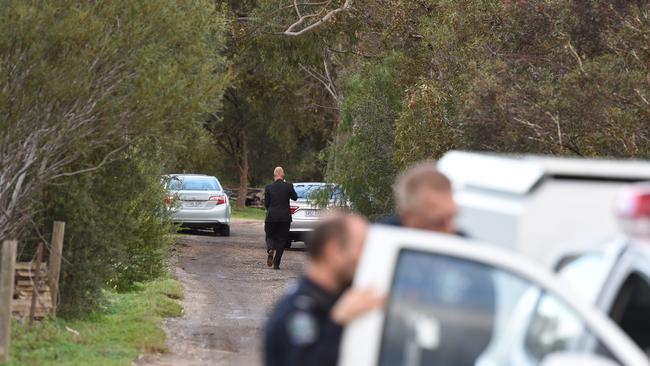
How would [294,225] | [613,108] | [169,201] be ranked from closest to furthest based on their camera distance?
[613,108], [169,201], [294,225]

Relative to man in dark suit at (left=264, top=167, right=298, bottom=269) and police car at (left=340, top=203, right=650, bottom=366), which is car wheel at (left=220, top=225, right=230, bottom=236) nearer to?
man in dark suit at (left=264, top=167, right=298, bottom=269)

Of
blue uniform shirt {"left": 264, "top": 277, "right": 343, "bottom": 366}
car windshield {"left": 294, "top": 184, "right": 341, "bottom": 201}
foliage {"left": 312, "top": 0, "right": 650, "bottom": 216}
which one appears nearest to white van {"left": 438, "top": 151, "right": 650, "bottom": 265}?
blue uniform shirt {"left": 264, "top": 277, "right": 343, "bottom": 366}

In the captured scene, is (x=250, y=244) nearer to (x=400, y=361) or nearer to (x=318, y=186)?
(x=318, y=186)

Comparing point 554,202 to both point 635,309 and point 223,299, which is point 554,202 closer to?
point 635,309

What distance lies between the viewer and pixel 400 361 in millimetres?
5051

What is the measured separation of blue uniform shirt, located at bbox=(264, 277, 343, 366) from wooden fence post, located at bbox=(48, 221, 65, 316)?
8.95 m

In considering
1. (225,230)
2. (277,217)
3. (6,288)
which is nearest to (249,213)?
(225,230)

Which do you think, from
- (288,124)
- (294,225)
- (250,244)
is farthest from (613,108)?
(288,124)

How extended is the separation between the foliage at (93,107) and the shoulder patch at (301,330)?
756cm

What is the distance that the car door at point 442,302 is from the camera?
4926mm

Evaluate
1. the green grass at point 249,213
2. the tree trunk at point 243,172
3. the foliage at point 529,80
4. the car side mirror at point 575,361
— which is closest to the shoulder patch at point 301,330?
the car side mirror at point 575,361

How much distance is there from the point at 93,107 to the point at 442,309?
843 cm

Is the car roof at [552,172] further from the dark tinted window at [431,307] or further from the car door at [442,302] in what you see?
the dark tinted window at [431,307]

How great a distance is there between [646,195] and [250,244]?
25883 millimetres
